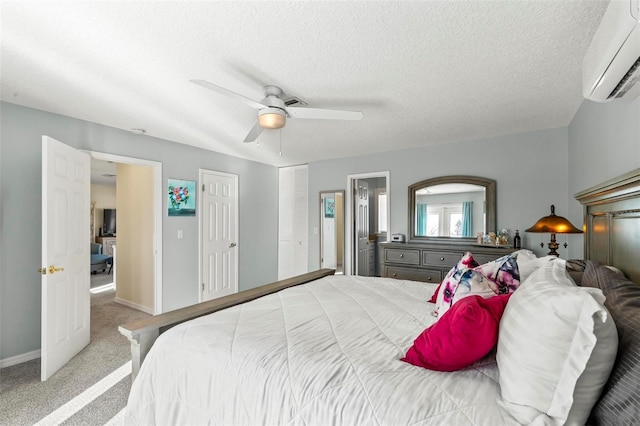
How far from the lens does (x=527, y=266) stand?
1.64 m

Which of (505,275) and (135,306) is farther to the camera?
(135,306)

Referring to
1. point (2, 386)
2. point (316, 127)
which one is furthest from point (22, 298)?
point (316, 127)

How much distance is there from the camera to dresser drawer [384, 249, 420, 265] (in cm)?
393

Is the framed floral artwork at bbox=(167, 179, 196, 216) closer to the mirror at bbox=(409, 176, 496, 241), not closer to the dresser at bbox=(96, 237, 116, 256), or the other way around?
the mirror at bbox=(409, 176, 496, 241)

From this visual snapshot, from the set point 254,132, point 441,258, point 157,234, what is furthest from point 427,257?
point 157,234

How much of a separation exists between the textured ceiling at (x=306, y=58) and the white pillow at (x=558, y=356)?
4.78 ft

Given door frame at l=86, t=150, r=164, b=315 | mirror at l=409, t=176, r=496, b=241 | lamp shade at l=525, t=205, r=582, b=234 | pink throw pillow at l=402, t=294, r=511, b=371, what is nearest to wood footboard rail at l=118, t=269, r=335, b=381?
pink throw pillow at l=402, t=294, r=511, b=371

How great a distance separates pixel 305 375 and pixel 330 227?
4206 mm

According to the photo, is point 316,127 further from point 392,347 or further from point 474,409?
point 474,409

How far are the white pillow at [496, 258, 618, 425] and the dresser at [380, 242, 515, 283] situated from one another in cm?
285

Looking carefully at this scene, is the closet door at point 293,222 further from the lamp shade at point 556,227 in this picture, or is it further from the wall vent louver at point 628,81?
the wall vent louver at point 628,81

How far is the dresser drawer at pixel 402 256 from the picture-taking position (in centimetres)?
393

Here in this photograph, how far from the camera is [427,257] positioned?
3.83m

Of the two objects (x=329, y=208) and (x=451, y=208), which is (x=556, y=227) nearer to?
(x=451, y=208)
